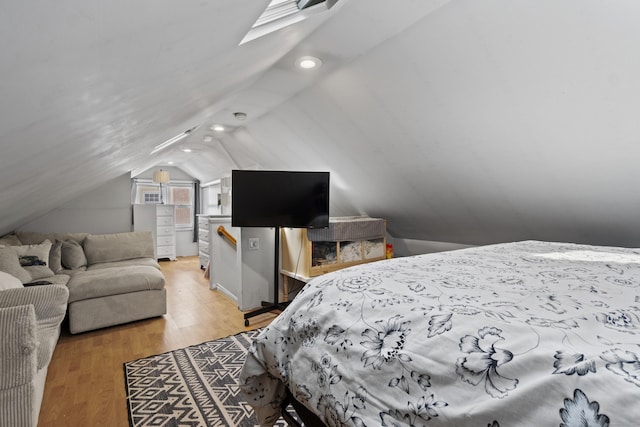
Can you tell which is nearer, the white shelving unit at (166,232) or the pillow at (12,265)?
the pillow at (12,265)

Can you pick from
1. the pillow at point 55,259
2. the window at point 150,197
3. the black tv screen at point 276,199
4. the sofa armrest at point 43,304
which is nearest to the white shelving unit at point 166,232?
the window at point 150,197

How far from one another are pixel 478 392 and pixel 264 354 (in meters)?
0.78

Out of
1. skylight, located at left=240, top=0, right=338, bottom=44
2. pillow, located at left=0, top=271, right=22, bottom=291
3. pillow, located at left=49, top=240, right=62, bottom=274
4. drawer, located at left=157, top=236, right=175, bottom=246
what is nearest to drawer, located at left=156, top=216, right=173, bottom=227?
drawer, located at left=157, top=236, right=175, bottom=246

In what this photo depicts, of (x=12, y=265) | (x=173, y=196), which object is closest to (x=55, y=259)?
(x=12, y=265)

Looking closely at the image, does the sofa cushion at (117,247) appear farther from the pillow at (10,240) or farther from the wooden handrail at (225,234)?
the wooden handrail at (225,234)

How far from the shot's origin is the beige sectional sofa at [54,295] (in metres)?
1.34

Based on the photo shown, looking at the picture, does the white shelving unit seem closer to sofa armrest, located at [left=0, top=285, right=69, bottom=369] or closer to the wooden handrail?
the wooden handrail

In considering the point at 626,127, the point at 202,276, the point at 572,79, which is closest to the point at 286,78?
the point at 572,79

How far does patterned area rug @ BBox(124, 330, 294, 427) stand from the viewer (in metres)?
1.71

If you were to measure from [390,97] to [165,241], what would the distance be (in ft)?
19.5

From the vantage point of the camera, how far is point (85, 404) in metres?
1.83

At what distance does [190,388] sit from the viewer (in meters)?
2.00

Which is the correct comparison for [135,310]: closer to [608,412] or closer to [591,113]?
[608,412]

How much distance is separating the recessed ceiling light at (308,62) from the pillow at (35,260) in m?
2.91
